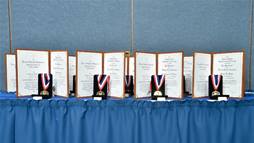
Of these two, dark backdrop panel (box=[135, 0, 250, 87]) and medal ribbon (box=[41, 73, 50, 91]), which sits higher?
dark backdrop panel (box=[135, 0, 250, 87])

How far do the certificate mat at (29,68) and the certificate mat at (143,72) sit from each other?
1.71 feet

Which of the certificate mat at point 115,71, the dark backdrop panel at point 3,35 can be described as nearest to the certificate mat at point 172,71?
the certificate mat at point 115,71

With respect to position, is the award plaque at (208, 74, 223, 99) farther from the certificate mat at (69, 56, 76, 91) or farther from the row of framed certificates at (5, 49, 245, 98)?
the certificate mat at (69, 56, 76, 91)

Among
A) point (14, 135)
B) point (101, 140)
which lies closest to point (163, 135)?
point (101, 140)

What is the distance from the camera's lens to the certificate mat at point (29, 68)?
4.22 feet

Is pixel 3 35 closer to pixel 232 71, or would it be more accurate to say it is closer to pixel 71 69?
pixel 71 69

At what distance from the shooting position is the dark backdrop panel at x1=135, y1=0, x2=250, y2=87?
5.47 feet

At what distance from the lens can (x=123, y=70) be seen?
50.8 inches

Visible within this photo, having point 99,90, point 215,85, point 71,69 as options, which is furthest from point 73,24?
point 215,85

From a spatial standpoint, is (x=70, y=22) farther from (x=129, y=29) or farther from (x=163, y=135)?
(x=163, y=135)

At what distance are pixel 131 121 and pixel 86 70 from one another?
375 millimetres

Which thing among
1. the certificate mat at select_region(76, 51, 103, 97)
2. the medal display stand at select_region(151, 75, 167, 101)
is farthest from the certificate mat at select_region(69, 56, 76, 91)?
the medal display stand at select_region(151, 75, 167, 101)

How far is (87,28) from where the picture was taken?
169 cm

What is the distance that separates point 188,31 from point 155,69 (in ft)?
1.81
